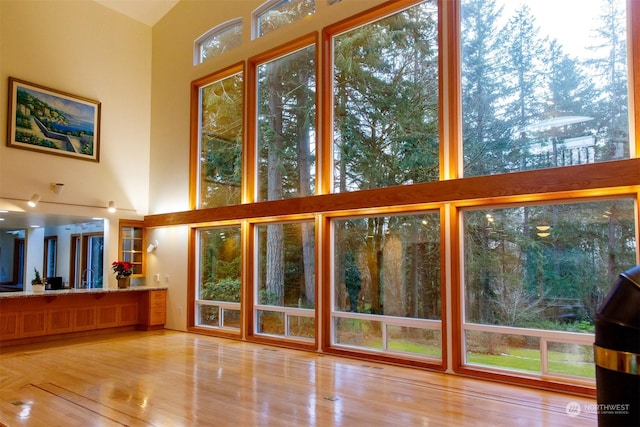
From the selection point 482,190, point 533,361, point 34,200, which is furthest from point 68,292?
point 533,361

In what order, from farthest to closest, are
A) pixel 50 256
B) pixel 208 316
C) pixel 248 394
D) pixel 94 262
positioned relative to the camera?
pixel 50 256
pixel 94 262
pixel 208 316
pixel 248 394

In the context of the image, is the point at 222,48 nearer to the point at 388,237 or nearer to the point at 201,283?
the point at 201,283

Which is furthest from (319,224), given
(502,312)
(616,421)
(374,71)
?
(616,421)

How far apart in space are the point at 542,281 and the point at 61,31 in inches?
364

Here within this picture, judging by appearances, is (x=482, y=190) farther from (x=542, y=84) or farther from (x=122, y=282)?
(x=122, y=282)

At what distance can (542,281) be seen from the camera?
17.1 feet

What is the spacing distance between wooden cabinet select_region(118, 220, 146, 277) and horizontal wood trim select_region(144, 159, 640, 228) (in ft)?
10.3

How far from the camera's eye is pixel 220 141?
29.4 ft

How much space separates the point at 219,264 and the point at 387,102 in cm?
430

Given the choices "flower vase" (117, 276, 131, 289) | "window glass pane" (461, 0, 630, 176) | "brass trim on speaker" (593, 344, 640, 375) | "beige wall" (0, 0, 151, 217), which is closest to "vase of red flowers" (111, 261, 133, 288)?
"flower vase" (117, 276, 131, 289)

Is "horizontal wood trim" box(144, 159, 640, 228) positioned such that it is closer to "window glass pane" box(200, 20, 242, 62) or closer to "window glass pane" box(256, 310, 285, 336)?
"window glass pane" box(256, 310, 285, 336)

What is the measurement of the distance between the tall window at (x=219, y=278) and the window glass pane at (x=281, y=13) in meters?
3.58

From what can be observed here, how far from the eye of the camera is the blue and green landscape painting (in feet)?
27.2

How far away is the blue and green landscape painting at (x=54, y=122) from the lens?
326 inches
